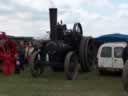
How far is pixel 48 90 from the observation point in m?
12.0

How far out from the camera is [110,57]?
17344 millimetres

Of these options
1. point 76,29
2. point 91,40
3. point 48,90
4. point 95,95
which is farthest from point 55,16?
point 95,95

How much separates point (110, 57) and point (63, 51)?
2412 millimetres

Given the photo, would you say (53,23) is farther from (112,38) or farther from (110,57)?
(112,38)

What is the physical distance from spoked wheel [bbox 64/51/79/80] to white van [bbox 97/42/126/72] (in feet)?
5.81

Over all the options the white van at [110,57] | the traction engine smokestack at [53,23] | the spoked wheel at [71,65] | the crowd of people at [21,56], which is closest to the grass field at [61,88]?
the spoked wheel at [71,65]

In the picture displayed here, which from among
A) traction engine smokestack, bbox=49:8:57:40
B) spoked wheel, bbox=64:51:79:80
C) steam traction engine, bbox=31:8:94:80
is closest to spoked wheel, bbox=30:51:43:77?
steam traction engine, bbox=31:8:94:80

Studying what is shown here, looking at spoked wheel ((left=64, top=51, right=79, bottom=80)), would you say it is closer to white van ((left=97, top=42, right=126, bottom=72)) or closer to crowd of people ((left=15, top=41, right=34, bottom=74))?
white van ((left=97, top=42, right=126, bottom=72))

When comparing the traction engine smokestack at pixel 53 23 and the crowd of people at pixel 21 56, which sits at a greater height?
the traction engine smokestack at pixel 53 23

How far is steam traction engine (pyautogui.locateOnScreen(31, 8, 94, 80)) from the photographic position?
15.8 m

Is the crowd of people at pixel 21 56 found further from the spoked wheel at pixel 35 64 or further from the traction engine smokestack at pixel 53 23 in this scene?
the traction engine smokestack at pixel 53 23

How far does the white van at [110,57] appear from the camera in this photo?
1712 cm

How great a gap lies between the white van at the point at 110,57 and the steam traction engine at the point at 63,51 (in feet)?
1.88

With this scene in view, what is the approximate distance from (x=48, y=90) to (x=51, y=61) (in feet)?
13.8
